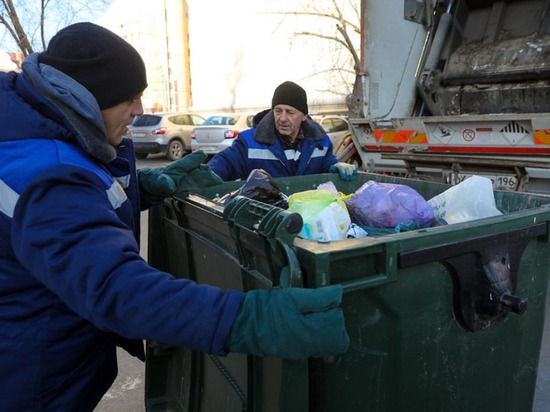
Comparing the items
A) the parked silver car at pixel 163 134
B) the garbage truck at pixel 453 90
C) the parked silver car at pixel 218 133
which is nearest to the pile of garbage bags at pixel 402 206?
the garbage truck at pixel 453 90

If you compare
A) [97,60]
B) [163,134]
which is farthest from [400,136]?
[163,134]

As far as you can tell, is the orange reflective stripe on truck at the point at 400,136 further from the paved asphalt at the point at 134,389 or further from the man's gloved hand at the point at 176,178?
the man's gloved hand at the point at 176,178

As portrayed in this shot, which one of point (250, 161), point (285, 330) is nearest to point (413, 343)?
point (285, 330)

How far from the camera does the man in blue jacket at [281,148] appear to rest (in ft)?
10.4

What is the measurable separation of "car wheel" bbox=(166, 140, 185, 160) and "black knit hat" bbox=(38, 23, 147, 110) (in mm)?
13517

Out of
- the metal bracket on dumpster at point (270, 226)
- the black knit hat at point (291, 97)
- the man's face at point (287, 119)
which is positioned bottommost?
the metal bracket on dumpster at point (270, 226)

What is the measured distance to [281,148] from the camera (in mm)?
3182

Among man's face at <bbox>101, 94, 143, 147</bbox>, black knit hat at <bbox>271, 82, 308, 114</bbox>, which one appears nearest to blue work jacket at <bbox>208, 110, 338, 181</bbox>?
black knit hat at <bbox>271, 82, 308, 114</bbox>

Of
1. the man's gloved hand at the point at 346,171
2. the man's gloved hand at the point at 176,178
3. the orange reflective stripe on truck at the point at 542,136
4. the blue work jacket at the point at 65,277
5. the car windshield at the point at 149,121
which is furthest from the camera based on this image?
the car windshield at the point at 149,121

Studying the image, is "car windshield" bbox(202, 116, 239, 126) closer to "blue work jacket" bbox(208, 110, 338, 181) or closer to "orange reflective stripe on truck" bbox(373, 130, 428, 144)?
"orange reflective stripe on truck" bbox(373, 130, 428, 144)

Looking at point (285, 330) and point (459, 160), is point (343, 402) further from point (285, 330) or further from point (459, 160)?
point (459, 160)

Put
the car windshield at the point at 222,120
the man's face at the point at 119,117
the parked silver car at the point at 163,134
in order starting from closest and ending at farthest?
the man's face at the point at 119,117 < the car windshield at the point at 222,120 < the parked silver car at the point at 163,134

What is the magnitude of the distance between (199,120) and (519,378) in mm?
14807

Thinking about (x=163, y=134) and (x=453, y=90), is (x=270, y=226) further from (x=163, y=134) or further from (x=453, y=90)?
(x=163, y=134)
